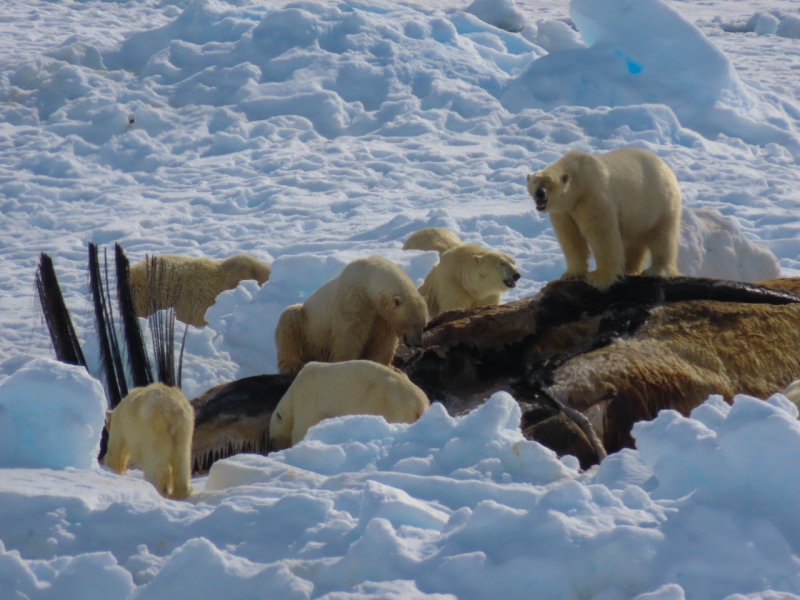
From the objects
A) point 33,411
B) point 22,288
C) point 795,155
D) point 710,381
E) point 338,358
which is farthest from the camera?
point 795,155

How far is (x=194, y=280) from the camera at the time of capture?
31.7 feet

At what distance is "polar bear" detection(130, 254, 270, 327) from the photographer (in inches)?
373

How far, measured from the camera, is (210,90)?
1585cm

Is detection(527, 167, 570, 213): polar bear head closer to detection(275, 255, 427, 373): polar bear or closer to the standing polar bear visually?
detection(275, 255, 427, 373): polar bear

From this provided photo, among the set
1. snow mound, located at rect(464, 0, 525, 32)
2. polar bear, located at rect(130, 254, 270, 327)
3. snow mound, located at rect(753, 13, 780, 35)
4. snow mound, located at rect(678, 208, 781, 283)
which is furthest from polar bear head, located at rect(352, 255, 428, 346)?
snow mound, located at rect(753, 13, 780, 35)

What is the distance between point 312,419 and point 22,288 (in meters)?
7.01

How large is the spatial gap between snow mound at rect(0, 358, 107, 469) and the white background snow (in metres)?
0.01

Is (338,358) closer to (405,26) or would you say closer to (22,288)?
(22,288)

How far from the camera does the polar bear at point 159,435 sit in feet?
12.7

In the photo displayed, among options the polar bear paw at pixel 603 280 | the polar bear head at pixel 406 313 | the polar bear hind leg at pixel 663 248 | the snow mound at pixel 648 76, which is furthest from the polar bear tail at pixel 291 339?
the snow mound at pixel 648 76

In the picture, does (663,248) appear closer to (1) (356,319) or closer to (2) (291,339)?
(1) (356,319)

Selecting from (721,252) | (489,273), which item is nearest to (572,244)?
(489,273)

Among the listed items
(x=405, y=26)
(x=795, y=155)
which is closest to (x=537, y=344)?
(x=795, y=155)

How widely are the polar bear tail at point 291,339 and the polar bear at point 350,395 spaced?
121 centimetres
